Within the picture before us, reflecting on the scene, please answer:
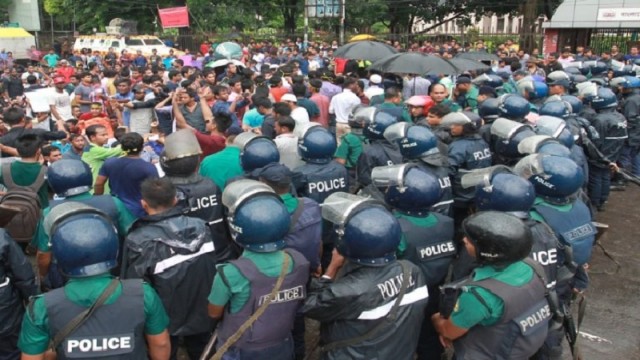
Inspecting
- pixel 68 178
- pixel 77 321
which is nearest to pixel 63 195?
pixel 68 178

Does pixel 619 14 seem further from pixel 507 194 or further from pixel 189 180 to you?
pixel 189 180

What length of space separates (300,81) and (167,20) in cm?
2664

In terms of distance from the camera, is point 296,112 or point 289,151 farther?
point 296,112

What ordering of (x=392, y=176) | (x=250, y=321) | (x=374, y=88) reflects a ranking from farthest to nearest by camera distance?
(x=374, y=88), (x=392, y=176), (x=250, y=321)

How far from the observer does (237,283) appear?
10.5 ft

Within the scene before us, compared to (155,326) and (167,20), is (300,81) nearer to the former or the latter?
(155,326)

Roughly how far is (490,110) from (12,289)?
5652mm

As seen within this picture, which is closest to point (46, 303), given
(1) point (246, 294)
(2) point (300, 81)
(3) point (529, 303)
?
(1) point (246, 294)

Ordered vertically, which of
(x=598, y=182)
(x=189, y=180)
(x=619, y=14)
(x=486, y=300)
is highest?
(x=619, y=14)

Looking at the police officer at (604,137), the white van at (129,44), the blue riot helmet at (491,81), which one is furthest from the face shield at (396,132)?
the white van at (129,44)

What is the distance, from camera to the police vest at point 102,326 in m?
2.81

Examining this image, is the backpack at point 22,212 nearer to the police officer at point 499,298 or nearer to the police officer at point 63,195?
the police officer at point 63,195

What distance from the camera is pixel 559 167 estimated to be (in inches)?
163

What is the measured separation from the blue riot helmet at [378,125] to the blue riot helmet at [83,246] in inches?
139
